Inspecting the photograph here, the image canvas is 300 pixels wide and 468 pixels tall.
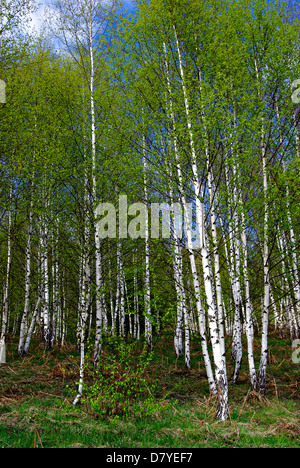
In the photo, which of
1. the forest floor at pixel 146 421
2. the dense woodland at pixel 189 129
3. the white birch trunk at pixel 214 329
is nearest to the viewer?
the forest floor at pixel 146 421

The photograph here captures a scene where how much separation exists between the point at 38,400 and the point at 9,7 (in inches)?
372

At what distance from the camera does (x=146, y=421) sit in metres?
4.93

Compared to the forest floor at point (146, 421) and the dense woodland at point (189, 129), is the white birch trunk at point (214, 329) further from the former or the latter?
the forest floor at point (146, 421)

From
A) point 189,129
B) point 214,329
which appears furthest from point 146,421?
point 189,129

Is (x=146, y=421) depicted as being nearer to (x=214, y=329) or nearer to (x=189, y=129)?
(x=214, y=329)

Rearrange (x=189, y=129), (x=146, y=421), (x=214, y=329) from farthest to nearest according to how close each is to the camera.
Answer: (x=189, y=129) < (x=214, y=329) < (x=146, y=421)

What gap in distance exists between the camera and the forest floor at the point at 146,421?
13.2 feet

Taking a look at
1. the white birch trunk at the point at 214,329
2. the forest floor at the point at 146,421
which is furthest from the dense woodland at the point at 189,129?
the forest floor at the point at 146,421

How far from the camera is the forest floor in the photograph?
4023mm

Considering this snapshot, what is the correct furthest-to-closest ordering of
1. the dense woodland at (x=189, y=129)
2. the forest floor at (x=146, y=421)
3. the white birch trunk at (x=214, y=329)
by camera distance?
the dense woodland at (x=189, y=129)
the white birch trunk at (x=214, y=329)
the forest floor at (x=146, y=421)

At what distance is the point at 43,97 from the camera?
1198cm
